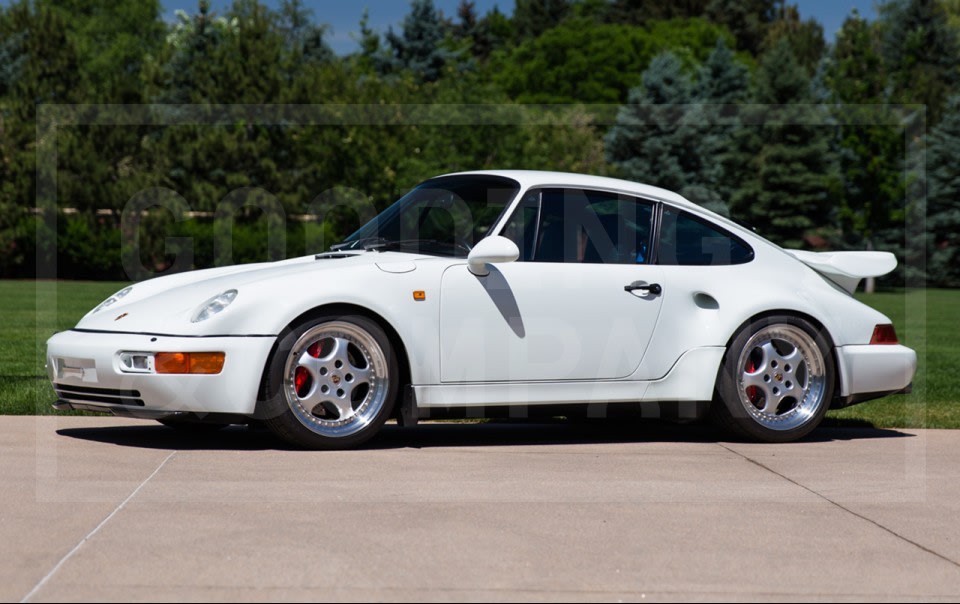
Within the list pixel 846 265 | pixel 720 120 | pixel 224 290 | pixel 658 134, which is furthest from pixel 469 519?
pixel 720 120

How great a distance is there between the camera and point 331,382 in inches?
281

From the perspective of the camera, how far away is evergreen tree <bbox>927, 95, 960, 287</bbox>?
54.8m

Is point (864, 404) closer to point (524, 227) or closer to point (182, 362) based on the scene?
point (524, 227)

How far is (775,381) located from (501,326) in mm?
1791

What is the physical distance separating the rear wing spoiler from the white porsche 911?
15 mm

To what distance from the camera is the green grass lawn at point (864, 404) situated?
9.34 m

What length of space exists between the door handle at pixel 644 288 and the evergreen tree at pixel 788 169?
4615cm

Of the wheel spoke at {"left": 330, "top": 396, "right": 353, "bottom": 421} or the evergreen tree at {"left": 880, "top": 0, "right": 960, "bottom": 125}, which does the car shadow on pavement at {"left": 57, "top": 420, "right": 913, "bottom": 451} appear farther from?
the evergreen tree at {"left": 880, "top": 0, "right": 960, "bottom": 125}

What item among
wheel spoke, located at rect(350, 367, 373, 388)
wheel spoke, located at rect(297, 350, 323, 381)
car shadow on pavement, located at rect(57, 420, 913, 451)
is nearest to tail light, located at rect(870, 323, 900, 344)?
car shadow on pavement, located at rect(57, 420, 913, 451)

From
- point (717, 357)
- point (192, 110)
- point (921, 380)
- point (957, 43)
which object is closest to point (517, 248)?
point (717, 357)

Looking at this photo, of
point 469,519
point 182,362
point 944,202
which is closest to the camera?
point 469,519

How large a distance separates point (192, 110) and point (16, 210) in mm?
8025

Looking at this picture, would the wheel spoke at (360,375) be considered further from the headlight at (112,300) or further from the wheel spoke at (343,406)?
the headlight at (112,300)

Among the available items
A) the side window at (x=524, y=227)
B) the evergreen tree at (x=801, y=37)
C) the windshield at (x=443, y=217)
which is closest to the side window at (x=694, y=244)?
the side window at (x=524, y=227)
